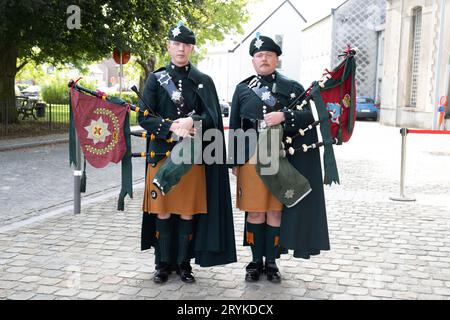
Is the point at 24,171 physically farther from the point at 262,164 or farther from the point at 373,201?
the point at 262,164

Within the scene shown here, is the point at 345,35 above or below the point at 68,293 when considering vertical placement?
above

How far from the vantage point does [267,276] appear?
15.3 ft

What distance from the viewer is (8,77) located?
19.3 m

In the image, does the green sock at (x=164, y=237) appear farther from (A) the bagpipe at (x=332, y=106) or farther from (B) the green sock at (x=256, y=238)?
(A) the bagpipe at (x=332, y=106)

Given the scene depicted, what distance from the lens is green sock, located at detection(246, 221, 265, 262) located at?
4.59m

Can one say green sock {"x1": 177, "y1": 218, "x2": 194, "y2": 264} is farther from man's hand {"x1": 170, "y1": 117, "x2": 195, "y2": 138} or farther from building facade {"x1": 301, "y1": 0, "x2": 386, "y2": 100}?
building facade {"x1": 301, "y1": 0, "x2": 386, "y2": 100}

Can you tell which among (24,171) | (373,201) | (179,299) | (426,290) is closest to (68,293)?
(179,299)

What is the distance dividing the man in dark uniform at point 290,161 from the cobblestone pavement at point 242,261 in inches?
15.5

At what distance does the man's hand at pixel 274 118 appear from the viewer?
4.30 metres

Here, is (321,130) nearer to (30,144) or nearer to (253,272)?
(253,272)

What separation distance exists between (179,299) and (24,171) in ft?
25.7

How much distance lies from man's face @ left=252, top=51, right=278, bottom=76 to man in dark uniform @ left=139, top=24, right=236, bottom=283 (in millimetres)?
410

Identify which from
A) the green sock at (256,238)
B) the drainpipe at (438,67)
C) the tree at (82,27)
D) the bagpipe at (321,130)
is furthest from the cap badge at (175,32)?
the drainpipe at (438,67)

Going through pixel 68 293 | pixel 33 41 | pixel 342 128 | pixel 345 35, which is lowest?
pixel 68 293
